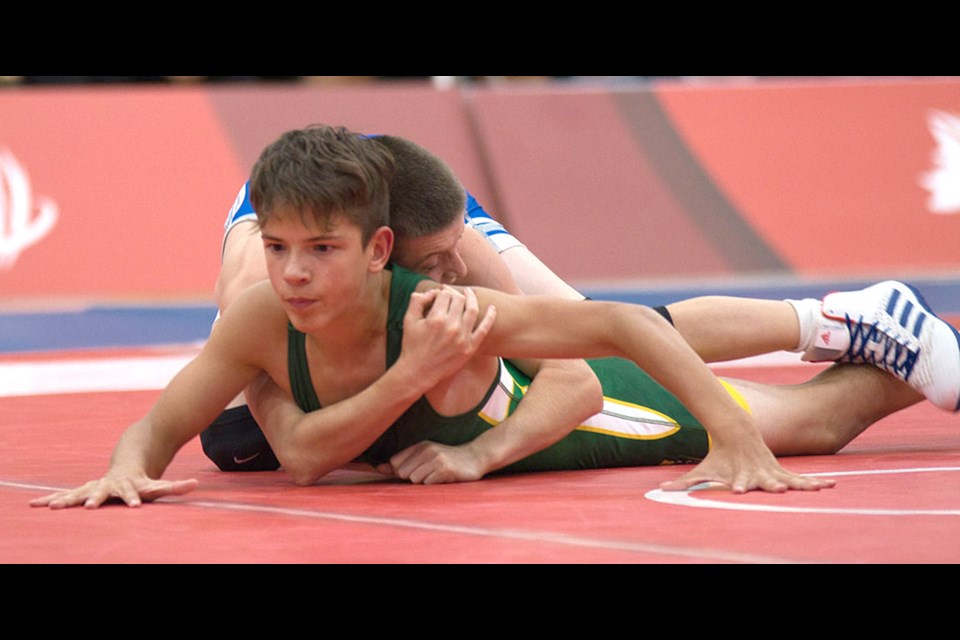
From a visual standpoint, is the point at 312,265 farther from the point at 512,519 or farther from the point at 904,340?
the point at 904,340

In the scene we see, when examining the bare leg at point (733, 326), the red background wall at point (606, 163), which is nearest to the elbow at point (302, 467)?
the bare leg at point (733, 326)

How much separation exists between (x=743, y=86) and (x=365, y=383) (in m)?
5.90

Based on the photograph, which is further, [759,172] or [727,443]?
[759,172]


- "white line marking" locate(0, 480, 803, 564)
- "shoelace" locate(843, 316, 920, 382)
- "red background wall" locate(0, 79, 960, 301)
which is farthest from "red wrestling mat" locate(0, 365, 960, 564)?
"red background wall" locate(0, 79, 960, 301)

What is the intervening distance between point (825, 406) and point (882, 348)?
0.23m

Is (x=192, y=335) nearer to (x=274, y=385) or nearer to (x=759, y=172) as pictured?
(x=759, y=172)

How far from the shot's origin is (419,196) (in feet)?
12.3

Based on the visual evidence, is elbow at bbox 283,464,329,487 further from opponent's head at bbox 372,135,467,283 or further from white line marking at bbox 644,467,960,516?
white line marking at bbox 644,467,960,516

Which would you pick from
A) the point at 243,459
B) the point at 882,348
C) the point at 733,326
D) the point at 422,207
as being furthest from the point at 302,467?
the point at 882,348

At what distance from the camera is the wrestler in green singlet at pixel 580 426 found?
3732 millimetres

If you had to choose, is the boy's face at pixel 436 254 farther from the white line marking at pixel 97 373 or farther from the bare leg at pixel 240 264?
the white line marking at pixel 97 373

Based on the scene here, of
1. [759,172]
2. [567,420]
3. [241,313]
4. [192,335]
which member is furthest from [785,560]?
[759,172]

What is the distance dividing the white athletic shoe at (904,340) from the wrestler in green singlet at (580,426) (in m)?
0.57

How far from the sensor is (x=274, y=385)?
154 inches
